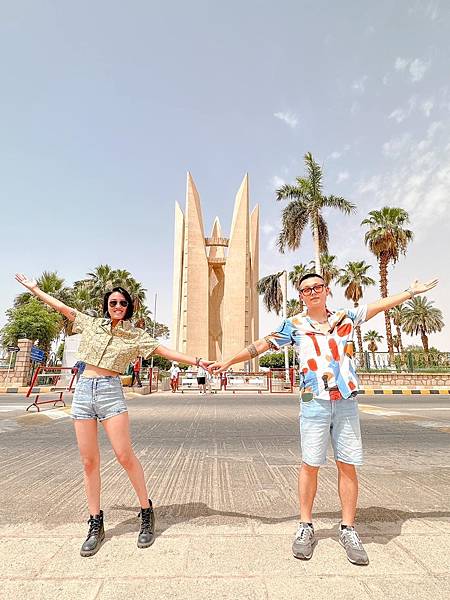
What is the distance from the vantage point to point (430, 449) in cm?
535

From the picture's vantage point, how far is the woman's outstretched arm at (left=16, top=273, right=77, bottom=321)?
2877 millimetres

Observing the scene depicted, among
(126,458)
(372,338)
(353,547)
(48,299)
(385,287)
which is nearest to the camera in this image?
(353,547)

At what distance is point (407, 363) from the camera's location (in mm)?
23062

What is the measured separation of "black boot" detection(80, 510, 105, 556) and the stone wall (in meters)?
22.5

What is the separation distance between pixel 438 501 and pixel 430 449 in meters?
2.54

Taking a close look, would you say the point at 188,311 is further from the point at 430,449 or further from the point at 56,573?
the point at 56,573

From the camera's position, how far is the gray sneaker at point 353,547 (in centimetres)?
205

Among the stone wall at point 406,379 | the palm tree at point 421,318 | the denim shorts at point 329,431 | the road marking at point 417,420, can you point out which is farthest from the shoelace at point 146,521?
the palm tree at point 421,318

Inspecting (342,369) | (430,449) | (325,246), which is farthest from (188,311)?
(342,369)

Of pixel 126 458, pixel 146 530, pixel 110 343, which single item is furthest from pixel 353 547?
pixel 110 343

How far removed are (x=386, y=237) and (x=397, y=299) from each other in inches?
1231

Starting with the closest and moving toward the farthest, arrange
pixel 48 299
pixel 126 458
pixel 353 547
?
pixel 353 547, pixel 126 458, pixel 48 299

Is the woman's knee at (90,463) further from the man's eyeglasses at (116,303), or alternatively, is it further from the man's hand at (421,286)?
the man's hand at (421,286)

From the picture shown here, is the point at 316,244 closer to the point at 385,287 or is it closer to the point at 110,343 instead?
the point at 385,287
